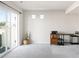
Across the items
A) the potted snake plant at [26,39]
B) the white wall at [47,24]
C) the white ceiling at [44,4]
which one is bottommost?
the potted snake plant at [26,39]

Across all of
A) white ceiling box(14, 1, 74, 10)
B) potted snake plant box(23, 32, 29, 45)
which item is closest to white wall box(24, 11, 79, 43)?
potted snake plant box(23, 32, 29, 45)

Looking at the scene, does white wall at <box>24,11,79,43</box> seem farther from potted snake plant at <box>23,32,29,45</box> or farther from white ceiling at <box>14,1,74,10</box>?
white ceiling at <box>14,1,74,10</box>

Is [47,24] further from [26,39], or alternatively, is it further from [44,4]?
[44,4]

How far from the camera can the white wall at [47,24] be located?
32.1 ft

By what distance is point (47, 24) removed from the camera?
980cm

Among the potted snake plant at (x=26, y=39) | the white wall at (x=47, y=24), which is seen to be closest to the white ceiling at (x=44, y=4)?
the white wall at (x=47, y=24)

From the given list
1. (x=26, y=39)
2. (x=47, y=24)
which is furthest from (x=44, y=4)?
(x=26, y=39)

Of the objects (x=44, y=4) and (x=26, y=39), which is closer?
(x=44, y=4)

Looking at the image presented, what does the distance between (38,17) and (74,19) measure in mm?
2595

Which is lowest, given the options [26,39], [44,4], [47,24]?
[26,39]

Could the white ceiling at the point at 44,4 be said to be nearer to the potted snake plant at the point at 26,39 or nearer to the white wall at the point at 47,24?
the white wall at the point at 47,24

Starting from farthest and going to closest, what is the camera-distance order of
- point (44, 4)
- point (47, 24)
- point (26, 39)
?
1. point (47, 24)
2. point (26, 39)
3. point (44, 4)

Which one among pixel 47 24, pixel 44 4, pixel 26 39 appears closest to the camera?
pixel 44 4

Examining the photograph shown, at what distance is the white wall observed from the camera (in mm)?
9781
